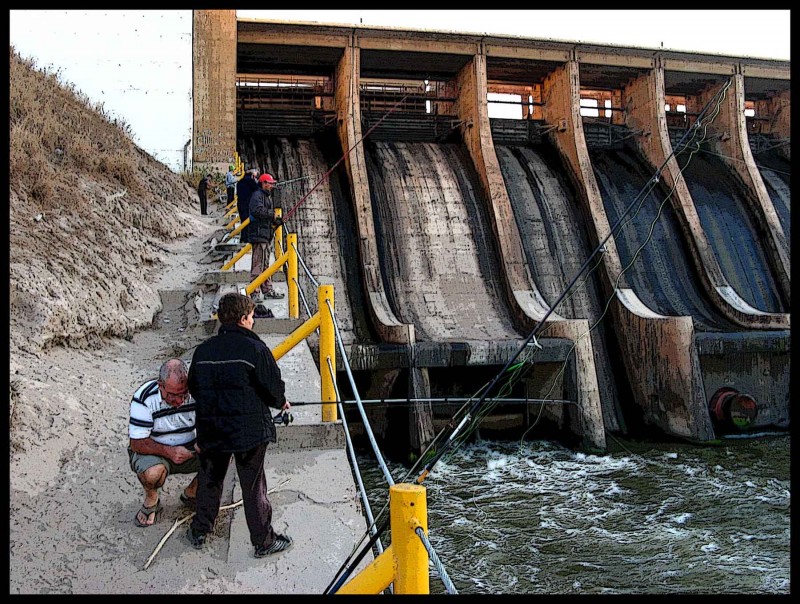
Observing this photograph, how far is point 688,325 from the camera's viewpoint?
10820 millimetres

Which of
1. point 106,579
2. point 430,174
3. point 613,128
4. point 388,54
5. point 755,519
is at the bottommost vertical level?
point 755,519

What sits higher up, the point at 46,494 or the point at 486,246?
the point at 486,246

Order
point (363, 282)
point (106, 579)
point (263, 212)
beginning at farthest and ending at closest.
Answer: point (363, 282) → point (263, 212) → point (106, 579)

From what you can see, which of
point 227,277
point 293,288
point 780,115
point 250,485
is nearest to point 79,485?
point 250,485

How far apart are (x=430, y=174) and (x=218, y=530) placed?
485 inches

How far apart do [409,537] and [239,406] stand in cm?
130

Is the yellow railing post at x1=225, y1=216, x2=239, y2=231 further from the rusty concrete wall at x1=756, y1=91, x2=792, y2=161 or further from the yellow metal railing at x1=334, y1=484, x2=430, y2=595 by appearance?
the rusty concrete wall at x1=756, y1=91, x2=792, y2=161

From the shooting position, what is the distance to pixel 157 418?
324 centimetres

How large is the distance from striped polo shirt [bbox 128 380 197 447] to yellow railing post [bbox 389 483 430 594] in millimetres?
1651

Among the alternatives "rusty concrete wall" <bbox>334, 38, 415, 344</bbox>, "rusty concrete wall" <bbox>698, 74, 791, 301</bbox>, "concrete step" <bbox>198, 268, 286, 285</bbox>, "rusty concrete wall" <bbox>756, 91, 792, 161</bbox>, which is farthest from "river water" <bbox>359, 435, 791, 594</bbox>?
"rusty concrete wall" <bbox>756, 91, 792, 161</bbox>

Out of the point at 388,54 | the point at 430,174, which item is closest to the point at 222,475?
the point at 430,174

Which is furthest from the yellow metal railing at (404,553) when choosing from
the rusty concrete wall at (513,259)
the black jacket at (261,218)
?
the rusty concrete wall at (513,259)

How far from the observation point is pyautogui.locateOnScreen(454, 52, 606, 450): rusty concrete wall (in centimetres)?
1091
